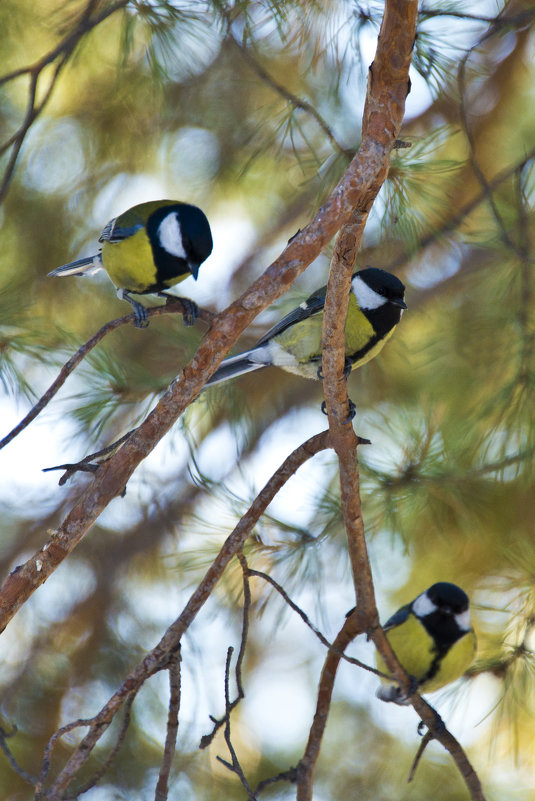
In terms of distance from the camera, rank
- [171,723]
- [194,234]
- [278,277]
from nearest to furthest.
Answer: [278,277], [171,723], [194,234]

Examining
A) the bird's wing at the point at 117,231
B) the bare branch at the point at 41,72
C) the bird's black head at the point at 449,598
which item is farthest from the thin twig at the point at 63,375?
the bird's black head at the point at 449,598

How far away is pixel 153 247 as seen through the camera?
4.82ft

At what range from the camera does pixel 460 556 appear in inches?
64.0

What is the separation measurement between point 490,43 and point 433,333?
55 centimetres

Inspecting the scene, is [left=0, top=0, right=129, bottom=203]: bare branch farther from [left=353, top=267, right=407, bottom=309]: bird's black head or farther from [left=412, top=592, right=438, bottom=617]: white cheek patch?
[left=412, top=592, right=438, bottom=617]: white cheek patch

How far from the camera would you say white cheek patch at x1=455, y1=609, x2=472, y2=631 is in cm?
145

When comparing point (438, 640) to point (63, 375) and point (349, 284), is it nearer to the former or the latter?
point (349, 284)

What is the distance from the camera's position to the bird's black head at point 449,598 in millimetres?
1446

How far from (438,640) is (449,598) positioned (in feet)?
0.26

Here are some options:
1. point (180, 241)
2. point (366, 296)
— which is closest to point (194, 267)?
point (180, 241)

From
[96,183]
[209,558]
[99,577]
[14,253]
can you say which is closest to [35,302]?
[14,253]

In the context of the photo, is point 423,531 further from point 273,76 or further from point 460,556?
point 273,76

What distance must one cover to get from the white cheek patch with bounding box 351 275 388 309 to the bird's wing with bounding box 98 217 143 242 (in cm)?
44

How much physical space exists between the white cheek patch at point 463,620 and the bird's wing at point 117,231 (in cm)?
95
